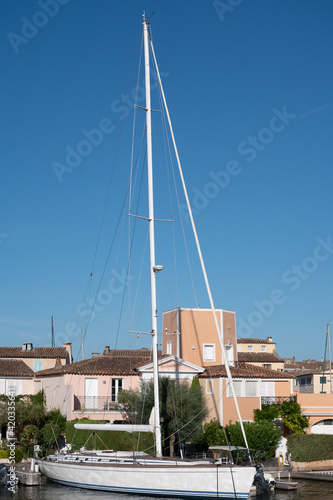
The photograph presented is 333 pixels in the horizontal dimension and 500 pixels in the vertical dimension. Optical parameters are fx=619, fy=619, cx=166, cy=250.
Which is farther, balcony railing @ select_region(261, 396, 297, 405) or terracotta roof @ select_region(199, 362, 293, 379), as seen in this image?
balcony railing @ select_region(261, 396, 297, 405)

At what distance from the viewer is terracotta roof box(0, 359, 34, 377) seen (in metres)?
52.6

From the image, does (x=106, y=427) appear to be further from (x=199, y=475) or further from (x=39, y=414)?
(x=39, y=414)

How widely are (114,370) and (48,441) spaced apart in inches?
337

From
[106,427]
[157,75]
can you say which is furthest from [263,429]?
[157,75]

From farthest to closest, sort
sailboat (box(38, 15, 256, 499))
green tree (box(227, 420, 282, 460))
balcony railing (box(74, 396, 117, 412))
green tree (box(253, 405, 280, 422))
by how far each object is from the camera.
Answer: balcony railing (box(74, 396, 117, 412)), green tree (box(253, 405, 280, 422)), green tree (box(227, 420, 282, 460)), sailboat (box(38, 15, 256, 499))

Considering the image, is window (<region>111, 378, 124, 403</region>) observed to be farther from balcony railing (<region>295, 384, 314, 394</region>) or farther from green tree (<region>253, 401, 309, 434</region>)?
balcony railing (<region>295, 384, 314, 394</region>)

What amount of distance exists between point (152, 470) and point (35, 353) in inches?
1508

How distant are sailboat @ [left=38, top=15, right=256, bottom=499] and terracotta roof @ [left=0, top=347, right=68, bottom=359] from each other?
28629mm

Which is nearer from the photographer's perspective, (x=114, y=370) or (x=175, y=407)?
(x=175, y=407)

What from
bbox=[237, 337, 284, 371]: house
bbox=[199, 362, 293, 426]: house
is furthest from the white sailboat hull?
bbox=[237, 337, 284, 371]: house

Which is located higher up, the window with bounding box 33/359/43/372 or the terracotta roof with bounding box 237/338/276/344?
the terracotta roof with bounding box 237/338/276/344

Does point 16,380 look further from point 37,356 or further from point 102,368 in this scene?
point 37,356

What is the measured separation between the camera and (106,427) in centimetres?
3312

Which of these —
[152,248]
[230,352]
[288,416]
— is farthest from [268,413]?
[152,248]
